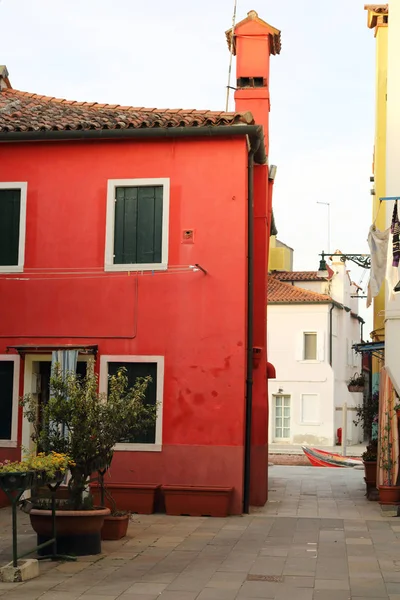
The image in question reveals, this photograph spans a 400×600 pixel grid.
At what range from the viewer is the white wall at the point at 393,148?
17750 millimetres

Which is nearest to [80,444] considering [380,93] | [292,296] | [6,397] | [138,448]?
[138,448]

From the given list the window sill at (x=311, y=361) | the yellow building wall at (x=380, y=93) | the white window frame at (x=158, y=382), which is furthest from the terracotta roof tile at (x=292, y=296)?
the white window frame at (x=158, y=382)

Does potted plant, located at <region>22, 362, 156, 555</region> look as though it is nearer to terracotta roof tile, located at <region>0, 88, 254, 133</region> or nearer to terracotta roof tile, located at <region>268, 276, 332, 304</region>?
terracotta roof tile, located at <region>0, 88, 254, 133</region>

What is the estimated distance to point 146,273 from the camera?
1575cm

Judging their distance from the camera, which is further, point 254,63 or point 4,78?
point 4,78

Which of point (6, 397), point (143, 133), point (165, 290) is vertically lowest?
point (6, 397)

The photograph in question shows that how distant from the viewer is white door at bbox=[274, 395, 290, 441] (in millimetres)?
41969

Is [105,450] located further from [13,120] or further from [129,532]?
[13,120]

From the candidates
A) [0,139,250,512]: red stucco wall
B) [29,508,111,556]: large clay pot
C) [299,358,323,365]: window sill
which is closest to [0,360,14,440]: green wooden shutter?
[0,139,250,512]: red stucco wall

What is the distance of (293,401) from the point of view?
42406mm

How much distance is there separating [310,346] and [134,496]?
28744mm

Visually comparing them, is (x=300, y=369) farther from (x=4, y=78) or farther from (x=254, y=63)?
(x=4, y=78)

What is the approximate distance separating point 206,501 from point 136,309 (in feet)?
11.3

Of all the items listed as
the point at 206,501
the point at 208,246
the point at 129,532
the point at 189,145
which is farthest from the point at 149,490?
the point at 189,145
